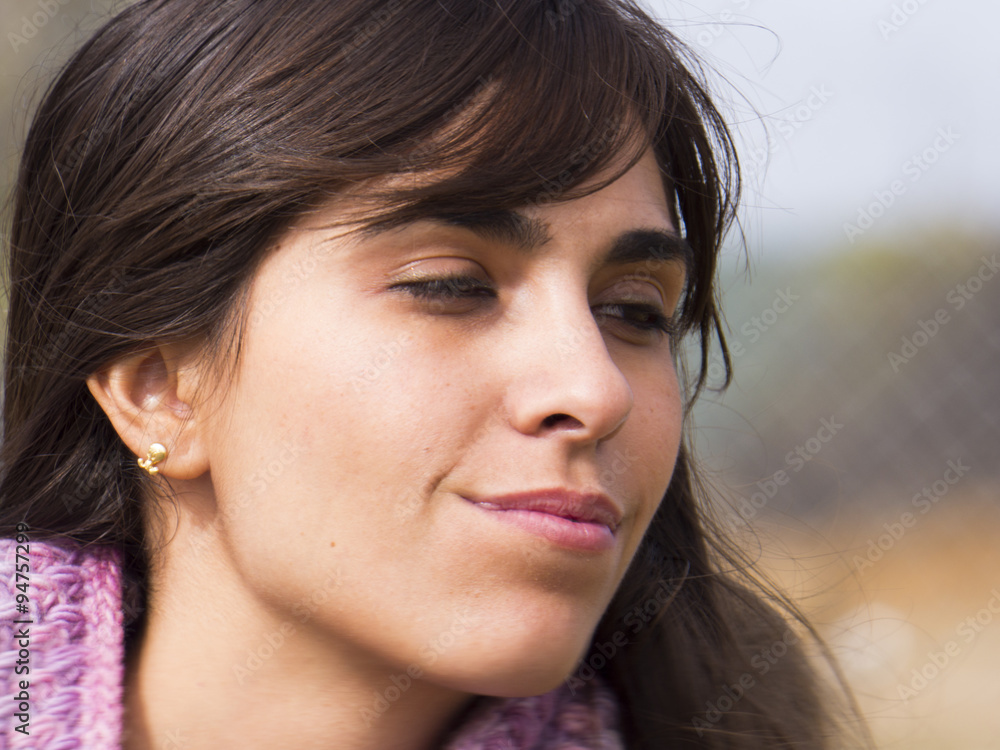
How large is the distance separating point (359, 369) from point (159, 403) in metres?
0.48

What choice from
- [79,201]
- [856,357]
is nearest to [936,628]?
[856,357]

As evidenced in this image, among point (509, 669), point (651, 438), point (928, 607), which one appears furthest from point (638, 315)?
point (928, 607)

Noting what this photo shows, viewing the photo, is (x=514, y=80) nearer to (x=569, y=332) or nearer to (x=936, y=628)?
(x=569, y=332)

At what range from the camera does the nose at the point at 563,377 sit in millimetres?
1328

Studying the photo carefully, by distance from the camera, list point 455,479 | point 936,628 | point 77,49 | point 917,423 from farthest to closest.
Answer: point 917,423
point 936,628
point 77,49
point 455,479

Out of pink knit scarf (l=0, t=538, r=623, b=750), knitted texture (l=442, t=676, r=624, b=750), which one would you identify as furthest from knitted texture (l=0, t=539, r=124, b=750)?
knitted texture (l=442, t=676, r=624, b=750)

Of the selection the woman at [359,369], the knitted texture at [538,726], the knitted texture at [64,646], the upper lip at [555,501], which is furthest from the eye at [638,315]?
the knitted texture at [64,646]

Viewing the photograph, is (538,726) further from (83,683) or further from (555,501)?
(83,683)

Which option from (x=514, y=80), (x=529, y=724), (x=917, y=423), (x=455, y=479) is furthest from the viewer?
(x=917, y=423)

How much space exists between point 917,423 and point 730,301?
1.46 meters

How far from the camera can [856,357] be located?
521 centimetres

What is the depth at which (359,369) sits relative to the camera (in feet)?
4.50

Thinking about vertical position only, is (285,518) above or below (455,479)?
below

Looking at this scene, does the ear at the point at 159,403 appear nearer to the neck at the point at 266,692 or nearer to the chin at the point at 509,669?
the neck at the point at 266,692
